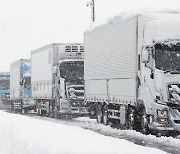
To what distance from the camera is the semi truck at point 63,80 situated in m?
27.8

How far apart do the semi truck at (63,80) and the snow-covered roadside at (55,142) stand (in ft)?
45.4

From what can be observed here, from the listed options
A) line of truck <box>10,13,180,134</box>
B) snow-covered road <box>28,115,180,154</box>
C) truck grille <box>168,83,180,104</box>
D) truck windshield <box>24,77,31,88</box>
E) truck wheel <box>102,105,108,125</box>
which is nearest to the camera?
snow-covered road <box>28,115,180,154</box>

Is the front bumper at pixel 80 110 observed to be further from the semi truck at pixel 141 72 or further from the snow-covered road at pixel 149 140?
the snow-covered road at pixel 149 140

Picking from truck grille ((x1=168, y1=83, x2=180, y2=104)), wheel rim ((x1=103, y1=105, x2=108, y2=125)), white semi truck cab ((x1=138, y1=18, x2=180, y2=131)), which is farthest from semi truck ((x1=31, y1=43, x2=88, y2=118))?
truck grille ((x1=168, y1=83, x2=180, y2=104))

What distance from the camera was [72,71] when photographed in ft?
92.4

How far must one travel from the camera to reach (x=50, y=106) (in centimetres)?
3078

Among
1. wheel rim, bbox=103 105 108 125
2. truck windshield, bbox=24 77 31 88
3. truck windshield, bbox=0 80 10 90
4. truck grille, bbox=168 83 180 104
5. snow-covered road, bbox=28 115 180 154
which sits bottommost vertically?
snow-covered road, bbox=28 115 180 154

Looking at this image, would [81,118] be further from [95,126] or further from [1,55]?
[1,55]

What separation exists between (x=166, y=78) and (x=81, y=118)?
14554 mm

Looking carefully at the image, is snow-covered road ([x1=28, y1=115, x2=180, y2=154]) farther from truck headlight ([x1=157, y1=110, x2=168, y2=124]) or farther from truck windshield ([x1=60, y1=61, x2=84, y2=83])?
truck windshield ([x1=60, y1=61, x2=84, y2=83])

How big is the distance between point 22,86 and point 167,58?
24163 mm

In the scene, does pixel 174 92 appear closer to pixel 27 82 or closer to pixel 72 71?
pixel 72 71

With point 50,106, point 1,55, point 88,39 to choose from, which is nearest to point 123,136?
point 88,39

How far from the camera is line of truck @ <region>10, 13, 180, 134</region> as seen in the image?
56.6ft
